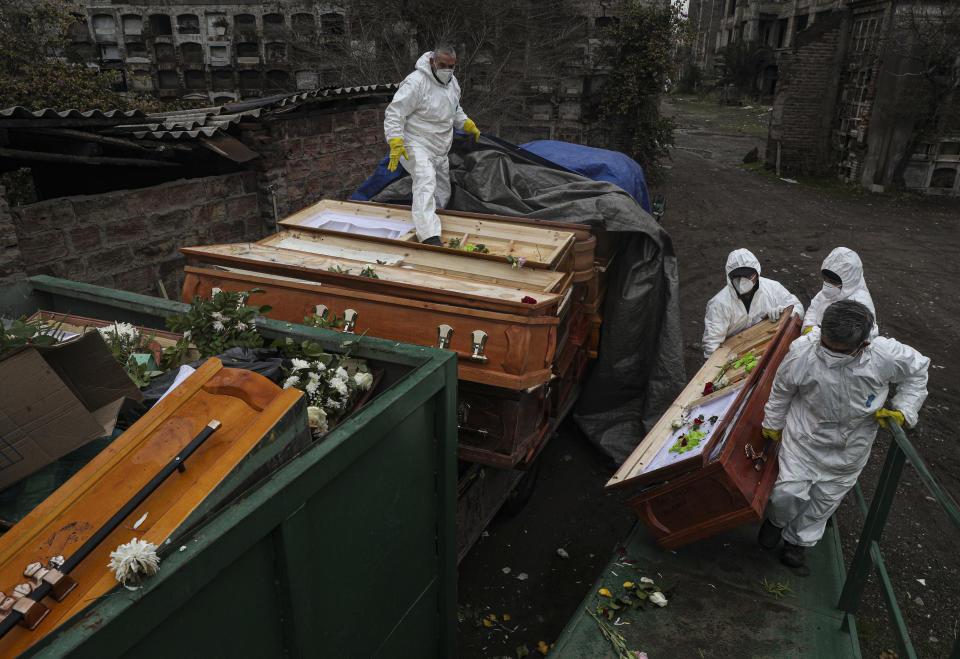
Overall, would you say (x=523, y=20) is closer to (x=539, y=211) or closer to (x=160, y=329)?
(x=539, y=211)

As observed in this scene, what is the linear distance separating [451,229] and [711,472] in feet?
8.68

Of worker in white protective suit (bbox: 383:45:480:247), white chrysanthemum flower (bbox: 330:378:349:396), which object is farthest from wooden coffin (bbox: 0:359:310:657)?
worker in white protective suit (bbox: 383:45:480:247)

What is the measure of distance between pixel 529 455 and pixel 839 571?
1907mm

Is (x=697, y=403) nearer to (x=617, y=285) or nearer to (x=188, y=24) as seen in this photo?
(x=617, y=285)

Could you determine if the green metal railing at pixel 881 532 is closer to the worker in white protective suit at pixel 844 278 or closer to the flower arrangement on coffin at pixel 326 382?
the worker in white protective suit at pixel 844 278

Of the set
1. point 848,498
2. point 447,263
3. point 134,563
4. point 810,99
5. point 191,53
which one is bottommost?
point 848,498

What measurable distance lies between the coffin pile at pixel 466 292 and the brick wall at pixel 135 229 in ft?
3.74

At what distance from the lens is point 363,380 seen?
2488 millimetres

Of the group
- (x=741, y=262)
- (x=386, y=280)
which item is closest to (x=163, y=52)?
(x=386, y=280)

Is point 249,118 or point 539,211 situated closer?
point 539,211

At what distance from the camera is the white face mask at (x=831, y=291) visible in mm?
4848

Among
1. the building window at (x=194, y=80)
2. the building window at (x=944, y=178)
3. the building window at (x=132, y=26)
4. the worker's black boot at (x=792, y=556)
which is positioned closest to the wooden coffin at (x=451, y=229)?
the worker's black boot at (x=792, y=556)

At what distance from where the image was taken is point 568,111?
14289 mm

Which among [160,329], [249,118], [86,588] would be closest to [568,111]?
[249,118]
